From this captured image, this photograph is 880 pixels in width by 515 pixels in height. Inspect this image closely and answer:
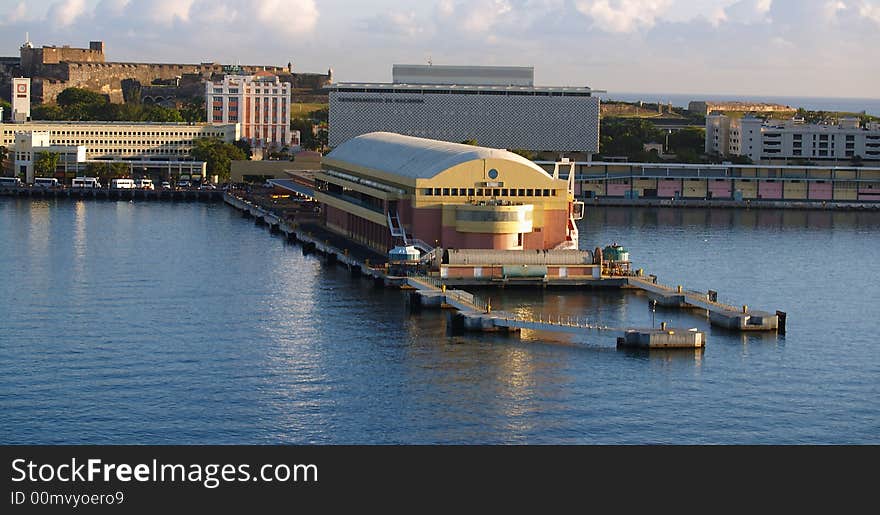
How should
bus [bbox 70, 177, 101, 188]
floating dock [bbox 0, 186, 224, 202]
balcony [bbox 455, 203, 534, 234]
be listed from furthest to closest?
bus [bbox 70, 177, 101, 188] → floating dock [bbox 0, 186, 224, 202] → balcony [bbox 455, 203, 534, 234]

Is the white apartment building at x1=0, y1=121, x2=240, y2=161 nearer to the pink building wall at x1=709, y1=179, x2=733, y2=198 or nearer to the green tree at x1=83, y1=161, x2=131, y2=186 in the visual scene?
the green tree at x1=83, y1=161, x2=131, y2=186

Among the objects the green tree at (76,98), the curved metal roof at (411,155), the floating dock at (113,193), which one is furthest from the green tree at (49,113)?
the curved metal roof at (411,155)

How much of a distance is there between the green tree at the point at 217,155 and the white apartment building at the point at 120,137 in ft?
3.17

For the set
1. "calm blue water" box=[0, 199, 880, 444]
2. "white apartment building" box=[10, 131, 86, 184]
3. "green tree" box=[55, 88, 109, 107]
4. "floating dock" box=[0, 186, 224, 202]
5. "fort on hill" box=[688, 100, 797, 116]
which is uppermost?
"fort on hill" box=[688, 100, 797, 116]

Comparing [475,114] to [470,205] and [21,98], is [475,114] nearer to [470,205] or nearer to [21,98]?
[21,98]

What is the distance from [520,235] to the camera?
3809cm

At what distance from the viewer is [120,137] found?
71.8 m

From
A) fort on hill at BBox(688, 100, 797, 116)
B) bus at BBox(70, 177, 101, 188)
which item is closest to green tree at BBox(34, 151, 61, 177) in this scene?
bus at BBox(70, 177, 101, 188)

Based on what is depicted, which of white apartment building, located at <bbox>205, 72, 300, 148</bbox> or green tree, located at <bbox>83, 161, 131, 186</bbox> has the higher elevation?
white apartment building, located at <bbox>205, 72, 300, 148</bbox>

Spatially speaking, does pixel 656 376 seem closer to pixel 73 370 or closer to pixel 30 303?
pixel 73 370

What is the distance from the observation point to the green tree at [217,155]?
6856cm

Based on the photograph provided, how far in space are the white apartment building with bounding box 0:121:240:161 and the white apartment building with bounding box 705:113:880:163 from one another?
940 inches

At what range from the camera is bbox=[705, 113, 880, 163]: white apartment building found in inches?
2940
